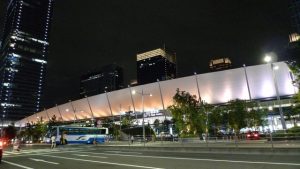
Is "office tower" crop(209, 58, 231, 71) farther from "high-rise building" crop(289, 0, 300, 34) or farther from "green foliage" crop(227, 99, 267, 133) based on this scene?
"green foliage" crop(227, 99, 267, 133)

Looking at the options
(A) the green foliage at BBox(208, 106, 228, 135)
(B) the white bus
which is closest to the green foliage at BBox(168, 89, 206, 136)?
(A) the green foliage at BBox(208, 106, 228, 135)

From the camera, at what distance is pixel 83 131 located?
148 ft

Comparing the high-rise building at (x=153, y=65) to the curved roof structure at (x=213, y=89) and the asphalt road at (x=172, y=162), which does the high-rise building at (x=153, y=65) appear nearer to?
the curved roof structure at (x=213, y=89)

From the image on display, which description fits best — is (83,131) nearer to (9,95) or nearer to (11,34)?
(9,95)

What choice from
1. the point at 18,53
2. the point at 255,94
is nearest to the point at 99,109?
the point at 255,94

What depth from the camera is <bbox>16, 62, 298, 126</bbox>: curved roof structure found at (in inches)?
2445

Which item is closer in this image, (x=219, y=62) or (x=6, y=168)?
(x=6, y=168)

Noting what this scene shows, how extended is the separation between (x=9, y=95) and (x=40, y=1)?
270 ft

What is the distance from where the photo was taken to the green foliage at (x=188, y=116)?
41781 millimetres

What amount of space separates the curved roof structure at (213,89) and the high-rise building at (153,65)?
85.1m

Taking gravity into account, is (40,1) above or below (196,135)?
above

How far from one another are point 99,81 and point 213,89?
127491 mm

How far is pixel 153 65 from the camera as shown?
604 ft

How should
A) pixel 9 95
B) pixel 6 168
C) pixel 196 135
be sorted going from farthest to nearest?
pixel 9 95
pixel 196 135
pixel 6 168
